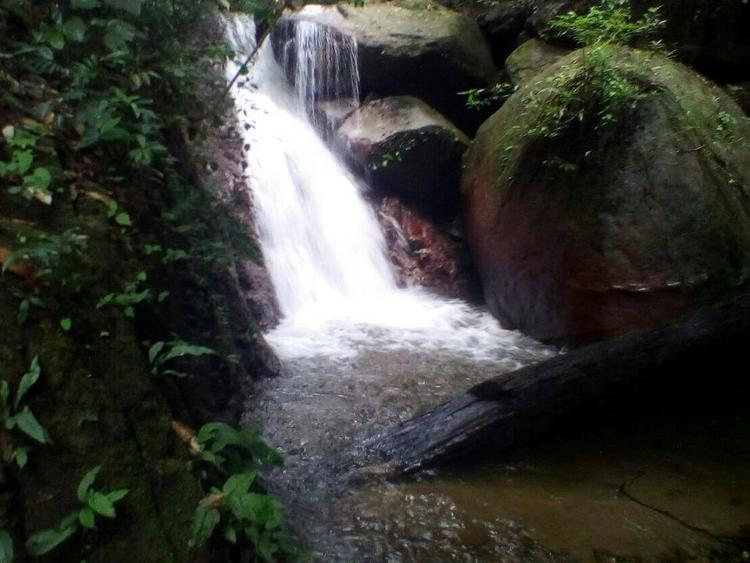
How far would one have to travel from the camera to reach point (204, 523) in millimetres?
2035

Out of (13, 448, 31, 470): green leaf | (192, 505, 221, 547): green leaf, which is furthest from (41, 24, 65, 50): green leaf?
(192, 505, 221, 547): green leaf

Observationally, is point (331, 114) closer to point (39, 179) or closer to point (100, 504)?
point (39, 179)

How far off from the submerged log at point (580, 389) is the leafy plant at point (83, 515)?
6.56 ft

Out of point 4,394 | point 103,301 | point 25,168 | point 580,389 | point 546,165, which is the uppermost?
point 25,168

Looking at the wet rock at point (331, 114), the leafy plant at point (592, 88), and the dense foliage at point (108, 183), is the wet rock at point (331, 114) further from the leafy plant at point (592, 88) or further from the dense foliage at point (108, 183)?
the dense foliage at point (108, 183)

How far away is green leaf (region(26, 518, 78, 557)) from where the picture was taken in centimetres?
174

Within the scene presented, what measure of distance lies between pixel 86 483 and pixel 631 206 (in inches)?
200

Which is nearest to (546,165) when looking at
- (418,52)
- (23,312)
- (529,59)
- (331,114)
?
(529,59)

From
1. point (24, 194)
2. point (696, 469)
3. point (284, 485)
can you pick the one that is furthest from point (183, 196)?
point (696, 469)

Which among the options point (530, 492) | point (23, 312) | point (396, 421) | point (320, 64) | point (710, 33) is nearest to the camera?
point (23, 312)

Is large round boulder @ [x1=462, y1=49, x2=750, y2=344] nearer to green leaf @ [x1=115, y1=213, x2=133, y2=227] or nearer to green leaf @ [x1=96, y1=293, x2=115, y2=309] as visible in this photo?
green leaf @ [x1=115, y1=213, x2=133, y2=227]

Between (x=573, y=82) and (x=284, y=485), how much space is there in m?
4.64

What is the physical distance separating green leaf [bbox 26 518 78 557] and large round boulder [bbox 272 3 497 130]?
8340 millimetres

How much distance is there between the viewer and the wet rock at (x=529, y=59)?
27.0ft
